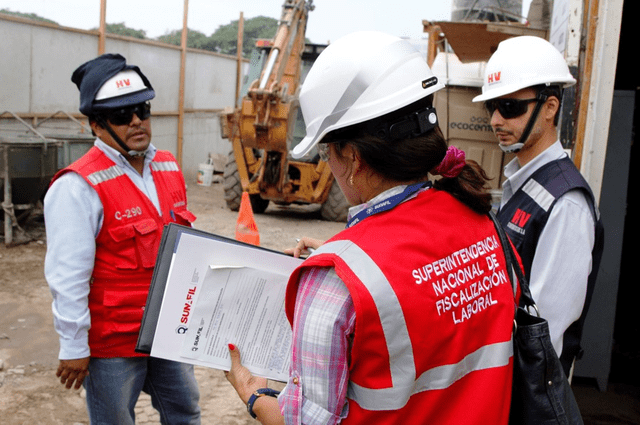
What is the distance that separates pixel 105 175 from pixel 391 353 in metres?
1.76

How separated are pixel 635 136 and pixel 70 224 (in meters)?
4.82

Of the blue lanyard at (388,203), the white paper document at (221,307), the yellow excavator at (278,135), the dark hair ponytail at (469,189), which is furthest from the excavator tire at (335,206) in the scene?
the blue lanyard at (388,203)

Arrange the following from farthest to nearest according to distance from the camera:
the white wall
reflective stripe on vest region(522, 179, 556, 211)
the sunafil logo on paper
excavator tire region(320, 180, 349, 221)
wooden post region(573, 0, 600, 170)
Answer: excavator tire region(320, 180, 349, 221)
the white wall
wooden post region(573, 0, 600, 170)
the sunafil logo on paper
reflective stripe on vest region(522, 179, 556, 211)

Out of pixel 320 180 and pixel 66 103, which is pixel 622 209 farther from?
pixel 66 103

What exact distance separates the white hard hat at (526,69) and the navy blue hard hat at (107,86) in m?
1.57

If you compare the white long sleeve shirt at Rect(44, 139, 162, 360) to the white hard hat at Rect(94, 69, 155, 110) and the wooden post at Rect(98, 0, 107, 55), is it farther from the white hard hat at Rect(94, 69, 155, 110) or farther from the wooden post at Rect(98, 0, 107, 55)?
the wooden post at Rect(98, 0, 107, 55)

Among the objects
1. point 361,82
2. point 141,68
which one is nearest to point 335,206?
point 141,68

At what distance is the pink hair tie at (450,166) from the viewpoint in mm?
1447

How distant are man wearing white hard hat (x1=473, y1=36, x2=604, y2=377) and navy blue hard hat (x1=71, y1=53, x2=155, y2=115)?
1582mm

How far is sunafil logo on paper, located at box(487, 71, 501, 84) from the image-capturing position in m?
2.66

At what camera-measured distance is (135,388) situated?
2670mm

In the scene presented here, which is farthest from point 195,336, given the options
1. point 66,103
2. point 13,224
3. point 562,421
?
point 66,103

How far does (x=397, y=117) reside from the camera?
1.32 m

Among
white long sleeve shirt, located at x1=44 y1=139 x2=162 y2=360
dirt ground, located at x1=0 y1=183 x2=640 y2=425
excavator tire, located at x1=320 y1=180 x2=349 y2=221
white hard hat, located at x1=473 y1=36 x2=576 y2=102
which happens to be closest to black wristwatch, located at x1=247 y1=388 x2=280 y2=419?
white long sleeve shirt, located at x1=44 y1=139 x2=162 y2=360
